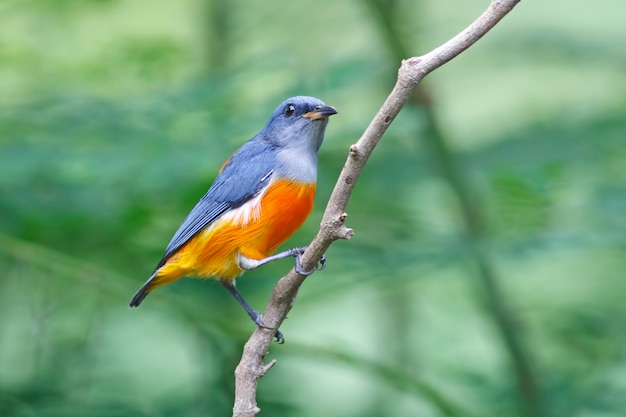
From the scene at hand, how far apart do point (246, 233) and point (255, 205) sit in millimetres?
116

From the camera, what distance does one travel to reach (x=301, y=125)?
3826mm

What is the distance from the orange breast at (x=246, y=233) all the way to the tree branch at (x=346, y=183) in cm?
76

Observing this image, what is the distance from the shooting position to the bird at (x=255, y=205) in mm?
3707

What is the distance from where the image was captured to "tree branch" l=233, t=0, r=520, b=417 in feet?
8.19

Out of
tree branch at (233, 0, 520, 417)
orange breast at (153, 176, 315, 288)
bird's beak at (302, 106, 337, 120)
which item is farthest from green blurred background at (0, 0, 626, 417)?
tree branch at (233, 0, 520, 417)

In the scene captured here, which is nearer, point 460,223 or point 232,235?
point 232,235

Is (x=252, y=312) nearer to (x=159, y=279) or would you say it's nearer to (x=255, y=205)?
(x=255, y=205)

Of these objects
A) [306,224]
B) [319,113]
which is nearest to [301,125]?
[319,113]

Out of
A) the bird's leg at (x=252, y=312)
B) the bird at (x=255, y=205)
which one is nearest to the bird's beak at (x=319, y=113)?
the bird at (x=255, y=205)

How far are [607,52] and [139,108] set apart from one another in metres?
3.13

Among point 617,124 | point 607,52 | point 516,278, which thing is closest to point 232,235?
point 617,124

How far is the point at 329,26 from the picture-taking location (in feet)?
22.3

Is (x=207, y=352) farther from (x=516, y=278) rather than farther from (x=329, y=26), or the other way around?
(x=516, y=278)

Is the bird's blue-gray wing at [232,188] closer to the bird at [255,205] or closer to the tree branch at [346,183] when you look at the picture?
the bird at [255,205]
